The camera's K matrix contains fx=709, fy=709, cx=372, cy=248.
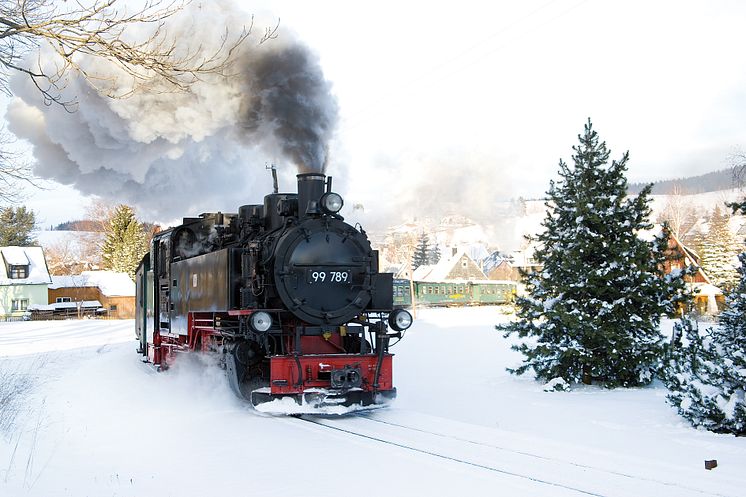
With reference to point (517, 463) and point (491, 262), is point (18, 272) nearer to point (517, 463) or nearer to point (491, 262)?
point (491, 262)

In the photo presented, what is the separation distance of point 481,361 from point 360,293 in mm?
7714

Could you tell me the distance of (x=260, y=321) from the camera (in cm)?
958

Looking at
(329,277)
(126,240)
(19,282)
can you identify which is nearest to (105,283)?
(126,240)

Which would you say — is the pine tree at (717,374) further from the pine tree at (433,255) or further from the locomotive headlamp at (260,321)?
the pine tree at (433,255)

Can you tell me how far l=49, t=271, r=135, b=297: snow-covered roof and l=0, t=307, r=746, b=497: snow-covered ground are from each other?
43912 mm

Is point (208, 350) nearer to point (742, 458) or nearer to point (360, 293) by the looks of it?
point (360, 293)

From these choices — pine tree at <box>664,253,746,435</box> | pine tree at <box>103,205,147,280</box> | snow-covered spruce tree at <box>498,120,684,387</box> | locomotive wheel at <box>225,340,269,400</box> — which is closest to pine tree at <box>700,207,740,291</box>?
snow-covered spruce tree at <box>498,120,684,387</box>

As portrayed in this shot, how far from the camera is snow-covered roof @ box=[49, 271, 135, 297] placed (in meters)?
55.4

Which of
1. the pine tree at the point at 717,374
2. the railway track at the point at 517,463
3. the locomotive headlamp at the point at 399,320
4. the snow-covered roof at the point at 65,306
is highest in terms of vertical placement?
the snow-covered roof at the point at 65,306

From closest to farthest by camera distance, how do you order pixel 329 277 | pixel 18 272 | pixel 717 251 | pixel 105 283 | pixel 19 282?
1. pixel 329 277
2. pixel 717 251
3. pixel 19 282
4. pixel 18 272
5. pixel 105 283

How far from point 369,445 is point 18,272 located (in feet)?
170

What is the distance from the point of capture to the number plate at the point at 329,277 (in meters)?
10.1

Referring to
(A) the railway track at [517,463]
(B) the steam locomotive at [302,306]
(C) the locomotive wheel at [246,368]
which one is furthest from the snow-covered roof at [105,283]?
(A) the railway track at [517,463]

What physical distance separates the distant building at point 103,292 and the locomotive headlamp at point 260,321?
161 feet
